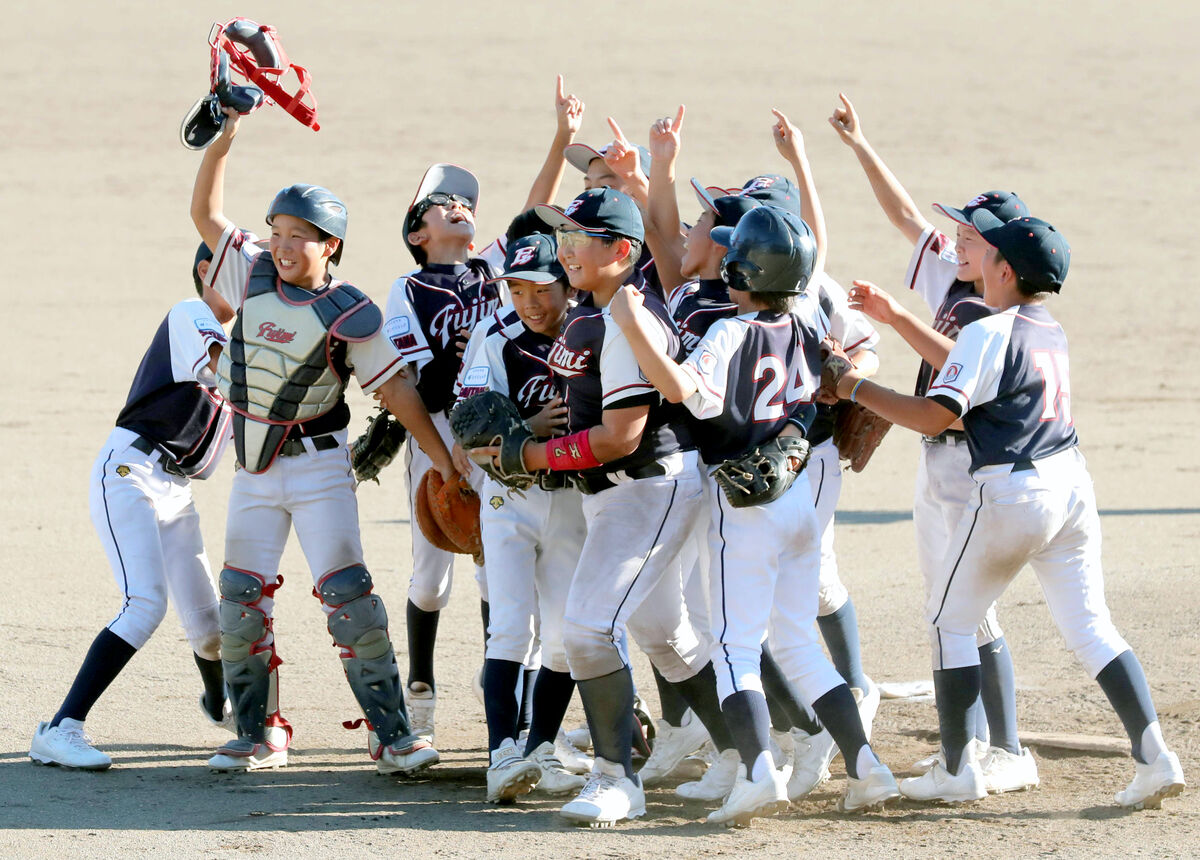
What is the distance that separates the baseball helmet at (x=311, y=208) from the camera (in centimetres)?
486

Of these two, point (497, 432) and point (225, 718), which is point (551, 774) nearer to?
point (497, 432)

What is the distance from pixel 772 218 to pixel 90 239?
46.7 ft

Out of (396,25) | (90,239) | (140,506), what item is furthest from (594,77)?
(140,506)

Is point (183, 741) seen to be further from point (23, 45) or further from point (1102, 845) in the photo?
point (23, 45)

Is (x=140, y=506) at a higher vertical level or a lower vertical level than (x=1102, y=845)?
higher

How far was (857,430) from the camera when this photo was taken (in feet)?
17.5

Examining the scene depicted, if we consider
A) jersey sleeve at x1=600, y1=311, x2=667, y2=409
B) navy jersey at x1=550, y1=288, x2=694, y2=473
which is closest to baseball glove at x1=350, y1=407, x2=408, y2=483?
navy jersey at x1=550, y1=288, x2=694, y2=473

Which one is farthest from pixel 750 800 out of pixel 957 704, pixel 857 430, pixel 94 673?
pixel 94 673

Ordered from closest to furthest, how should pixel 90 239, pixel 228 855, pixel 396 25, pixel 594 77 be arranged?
pixel 228 855, pixel 90 239, pixel 594 77, pixel 396 25

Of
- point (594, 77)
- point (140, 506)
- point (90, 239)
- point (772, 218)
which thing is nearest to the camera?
point (772, 218)

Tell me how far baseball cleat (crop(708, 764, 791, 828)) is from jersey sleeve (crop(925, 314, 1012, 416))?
118cm

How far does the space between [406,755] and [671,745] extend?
901 mm

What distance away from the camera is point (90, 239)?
677 inches

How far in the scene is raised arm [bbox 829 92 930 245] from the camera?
219 inches
